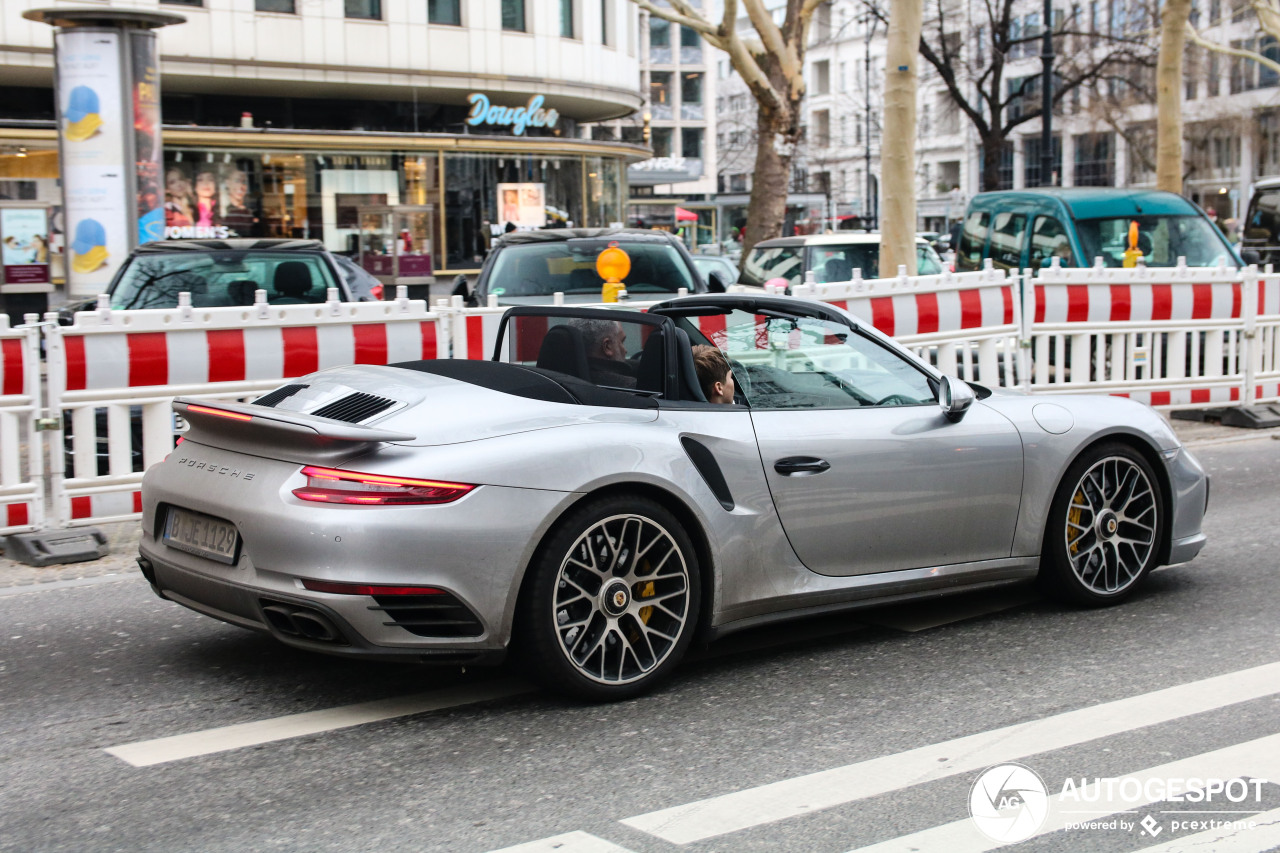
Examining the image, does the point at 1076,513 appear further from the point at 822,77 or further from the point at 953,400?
the point at 822,77

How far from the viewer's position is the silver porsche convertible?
436cm

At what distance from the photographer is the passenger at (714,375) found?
209 inches

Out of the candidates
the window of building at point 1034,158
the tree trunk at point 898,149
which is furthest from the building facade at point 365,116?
the window of building at point 1034,158

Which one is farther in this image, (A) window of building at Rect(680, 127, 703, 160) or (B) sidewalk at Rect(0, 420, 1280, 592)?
(A) window of building at Rect(680, 127, 703, 160)

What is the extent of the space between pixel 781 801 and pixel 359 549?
1.43m

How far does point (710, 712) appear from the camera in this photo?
4684 millimetres

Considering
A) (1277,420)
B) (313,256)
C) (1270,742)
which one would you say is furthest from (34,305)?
(1270,742)

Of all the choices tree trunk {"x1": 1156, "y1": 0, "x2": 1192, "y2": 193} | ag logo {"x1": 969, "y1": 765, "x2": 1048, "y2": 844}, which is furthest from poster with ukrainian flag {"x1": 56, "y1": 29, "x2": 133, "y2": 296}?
tree trunk {"x1": 1156, "y1": 0, "x2": 1192, "y2": 193}

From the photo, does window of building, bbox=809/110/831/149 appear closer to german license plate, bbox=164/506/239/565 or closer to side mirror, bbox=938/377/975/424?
side mirror, bbox=938/377/975/424

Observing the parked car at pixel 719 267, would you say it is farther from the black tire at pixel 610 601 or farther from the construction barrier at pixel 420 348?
the black tire at pixel 610 601

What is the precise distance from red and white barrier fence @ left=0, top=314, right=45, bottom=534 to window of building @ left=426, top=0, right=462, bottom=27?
31020 mm

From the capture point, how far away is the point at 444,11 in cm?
3706

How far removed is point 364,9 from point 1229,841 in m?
35.1

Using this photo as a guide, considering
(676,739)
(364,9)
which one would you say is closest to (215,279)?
(676,739)
